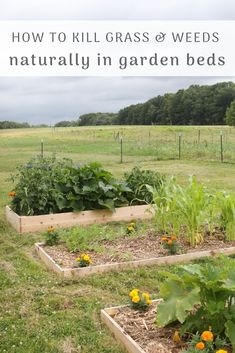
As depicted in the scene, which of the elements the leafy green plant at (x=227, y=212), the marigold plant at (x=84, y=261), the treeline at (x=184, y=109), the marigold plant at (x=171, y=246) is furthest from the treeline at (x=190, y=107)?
the marigold plant at (x=84, y=261)

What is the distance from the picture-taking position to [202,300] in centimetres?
280

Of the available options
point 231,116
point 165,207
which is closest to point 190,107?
point 231,116

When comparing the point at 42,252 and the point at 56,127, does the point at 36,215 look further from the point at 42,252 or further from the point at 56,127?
the point at 56,127

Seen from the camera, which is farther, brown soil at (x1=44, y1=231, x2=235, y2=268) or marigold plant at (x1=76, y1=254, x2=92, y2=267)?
brown soil at (x1=44, y1=231, x2=235, y2=268)

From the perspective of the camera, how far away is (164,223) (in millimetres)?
5551

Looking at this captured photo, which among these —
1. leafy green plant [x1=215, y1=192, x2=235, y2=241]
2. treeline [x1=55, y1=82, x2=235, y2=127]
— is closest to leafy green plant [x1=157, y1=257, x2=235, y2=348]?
leafy green plant [x1=215, y1=192, x2=235, y2=241]

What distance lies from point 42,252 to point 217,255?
1.86 metres

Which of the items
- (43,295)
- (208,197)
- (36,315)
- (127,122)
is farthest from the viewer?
(127,122)

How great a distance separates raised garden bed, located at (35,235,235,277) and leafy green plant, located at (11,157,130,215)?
3.68 ft

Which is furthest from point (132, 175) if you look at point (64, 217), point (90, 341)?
point (90, 341)

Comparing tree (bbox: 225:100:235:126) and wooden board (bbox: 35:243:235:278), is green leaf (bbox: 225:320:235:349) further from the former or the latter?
tree (bbox: 225:100:235:126)

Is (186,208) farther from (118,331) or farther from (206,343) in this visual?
(206,343)

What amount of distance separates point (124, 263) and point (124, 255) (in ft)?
0.67

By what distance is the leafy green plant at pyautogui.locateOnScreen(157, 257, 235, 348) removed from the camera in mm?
2722
